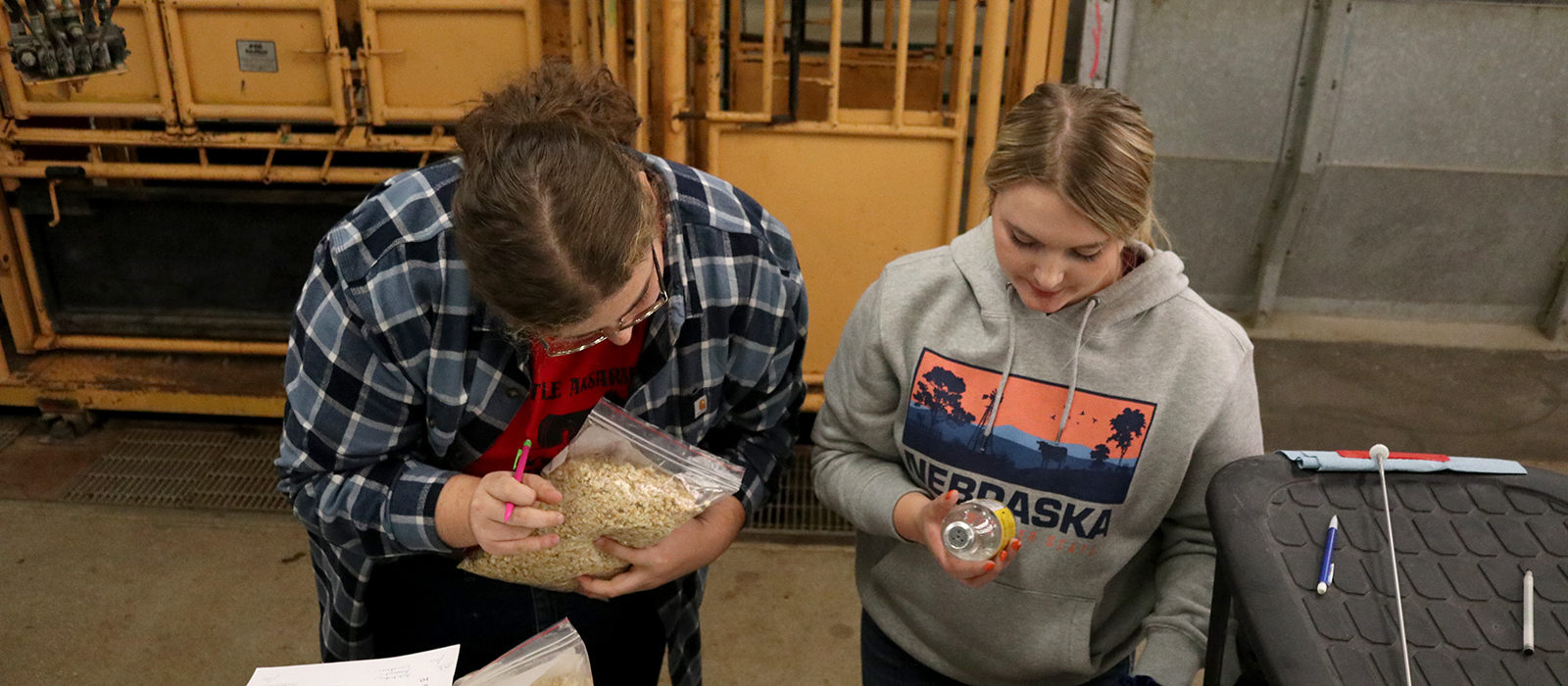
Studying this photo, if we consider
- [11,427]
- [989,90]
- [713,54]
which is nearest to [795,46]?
[713,54]

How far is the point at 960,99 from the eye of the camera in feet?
9.36

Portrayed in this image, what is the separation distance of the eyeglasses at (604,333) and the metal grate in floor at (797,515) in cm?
183

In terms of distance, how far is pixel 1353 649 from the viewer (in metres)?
0.80

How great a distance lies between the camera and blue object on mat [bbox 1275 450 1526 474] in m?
0.96

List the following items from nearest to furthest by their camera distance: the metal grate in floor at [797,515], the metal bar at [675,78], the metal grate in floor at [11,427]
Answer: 1. the metal bar at [675,78]
2. the metal grate in floor at [797,515]
3. the metal grate in floor at [11,427]

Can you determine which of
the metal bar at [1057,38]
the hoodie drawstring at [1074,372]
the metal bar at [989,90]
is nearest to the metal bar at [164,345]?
the metal bar at [989,90]

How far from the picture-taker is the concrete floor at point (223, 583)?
2.49m

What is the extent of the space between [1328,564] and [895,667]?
739 mm

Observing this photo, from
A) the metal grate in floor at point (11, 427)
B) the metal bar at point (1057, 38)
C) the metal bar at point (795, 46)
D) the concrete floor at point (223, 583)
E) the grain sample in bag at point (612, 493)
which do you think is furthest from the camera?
the metal grate in floor at point (11, 427)

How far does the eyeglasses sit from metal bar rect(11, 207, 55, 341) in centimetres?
295

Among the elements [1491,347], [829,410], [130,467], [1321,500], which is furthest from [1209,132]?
[130,467]

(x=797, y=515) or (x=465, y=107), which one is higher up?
(x=465, y=107)

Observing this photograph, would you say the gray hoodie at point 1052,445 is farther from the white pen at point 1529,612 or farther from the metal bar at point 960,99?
the metal bar at point 960,99

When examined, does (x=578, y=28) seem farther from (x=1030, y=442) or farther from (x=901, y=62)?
(x=1030, y=442)
